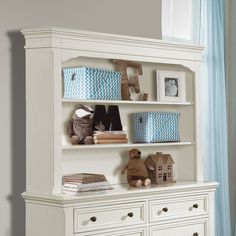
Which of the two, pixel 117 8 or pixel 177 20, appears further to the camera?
pixel 177 20

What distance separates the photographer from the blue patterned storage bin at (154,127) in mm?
3955

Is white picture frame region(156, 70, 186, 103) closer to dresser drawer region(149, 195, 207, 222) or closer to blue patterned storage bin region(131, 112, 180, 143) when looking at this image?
blue patterned storage bin region(131, 112, 180, 143)

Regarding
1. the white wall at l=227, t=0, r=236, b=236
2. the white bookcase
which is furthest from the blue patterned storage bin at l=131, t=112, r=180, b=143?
the white wall at l=227, t=0, r=236, b=236

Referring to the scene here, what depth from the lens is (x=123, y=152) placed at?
13.1 feet

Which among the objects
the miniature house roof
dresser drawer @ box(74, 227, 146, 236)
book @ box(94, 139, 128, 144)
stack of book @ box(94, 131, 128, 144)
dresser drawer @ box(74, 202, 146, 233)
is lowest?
dresser drawer @ box(74, 227, 146, 236)

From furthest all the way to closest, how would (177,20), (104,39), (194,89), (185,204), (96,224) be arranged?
(177,20), (194,89), (185,204), (104,39), (96,224)

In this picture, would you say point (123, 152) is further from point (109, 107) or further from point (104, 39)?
point (104, 39)

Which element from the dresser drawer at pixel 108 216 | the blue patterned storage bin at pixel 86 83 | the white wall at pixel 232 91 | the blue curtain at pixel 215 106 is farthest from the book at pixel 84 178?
the white wall at pixel 232 91

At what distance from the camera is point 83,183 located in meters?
3.46

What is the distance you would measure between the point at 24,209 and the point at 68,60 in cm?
93

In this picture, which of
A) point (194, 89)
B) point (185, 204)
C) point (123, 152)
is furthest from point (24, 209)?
point (194, 89)

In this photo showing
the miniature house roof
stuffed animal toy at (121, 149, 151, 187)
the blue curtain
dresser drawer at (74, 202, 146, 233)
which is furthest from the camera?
the blue curtain

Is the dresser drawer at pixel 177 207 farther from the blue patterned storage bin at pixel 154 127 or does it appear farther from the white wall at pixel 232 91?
the white wall at pixel 232 91

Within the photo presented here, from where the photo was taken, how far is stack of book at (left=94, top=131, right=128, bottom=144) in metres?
3.67
